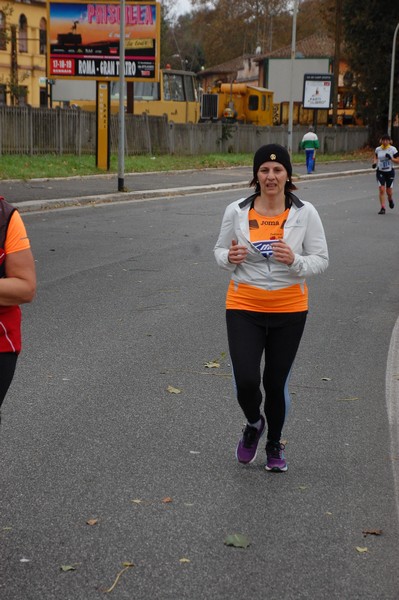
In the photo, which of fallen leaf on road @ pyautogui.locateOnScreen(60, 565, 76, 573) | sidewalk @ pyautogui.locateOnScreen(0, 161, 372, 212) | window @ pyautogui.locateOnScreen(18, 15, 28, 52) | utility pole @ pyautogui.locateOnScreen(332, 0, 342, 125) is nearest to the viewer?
fallen leaf on road @ pyautogui.locateOnScreen(60, 565, 76, 573)

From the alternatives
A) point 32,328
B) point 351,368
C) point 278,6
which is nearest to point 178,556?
→ point 351,368

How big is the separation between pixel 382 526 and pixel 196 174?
100 feet

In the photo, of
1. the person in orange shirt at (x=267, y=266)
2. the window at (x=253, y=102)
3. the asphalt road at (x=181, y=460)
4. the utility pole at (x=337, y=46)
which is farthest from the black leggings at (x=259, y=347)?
the utility pole at (x=337, y=46)

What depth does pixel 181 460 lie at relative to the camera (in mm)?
5516

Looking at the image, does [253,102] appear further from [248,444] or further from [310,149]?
[248,444]

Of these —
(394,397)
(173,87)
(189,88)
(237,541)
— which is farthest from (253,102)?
(237,541)

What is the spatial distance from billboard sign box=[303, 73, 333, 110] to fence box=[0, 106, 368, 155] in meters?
2.66

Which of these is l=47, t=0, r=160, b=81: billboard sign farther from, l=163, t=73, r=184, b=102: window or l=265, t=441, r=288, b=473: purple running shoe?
l=265, t=441, r=288, b=473: purple running shoe

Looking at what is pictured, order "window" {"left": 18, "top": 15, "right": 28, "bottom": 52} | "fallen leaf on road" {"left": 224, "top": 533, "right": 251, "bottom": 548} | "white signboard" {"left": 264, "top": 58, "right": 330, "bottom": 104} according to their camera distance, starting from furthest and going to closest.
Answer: "white signboard" {"left": 264, "top": 58, "right": 330, "bottom": 104} < "window" {"left": 18, "top": 15, "right": 28, "bottom": 52} < "fallen leaf on road" {"left": 224, "top": 533, "right": 251, "bottom": 548}

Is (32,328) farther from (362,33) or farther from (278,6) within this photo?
(278,6)

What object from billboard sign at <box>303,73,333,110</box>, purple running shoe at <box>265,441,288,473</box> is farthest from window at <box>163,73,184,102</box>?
purple running shoe at <box>265,441,288,473</box>

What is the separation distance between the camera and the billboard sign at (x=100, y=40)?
29984 mm

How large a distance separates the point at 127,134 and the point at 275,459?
35933mm

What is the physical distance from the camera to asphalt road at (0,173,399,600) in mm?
4059
